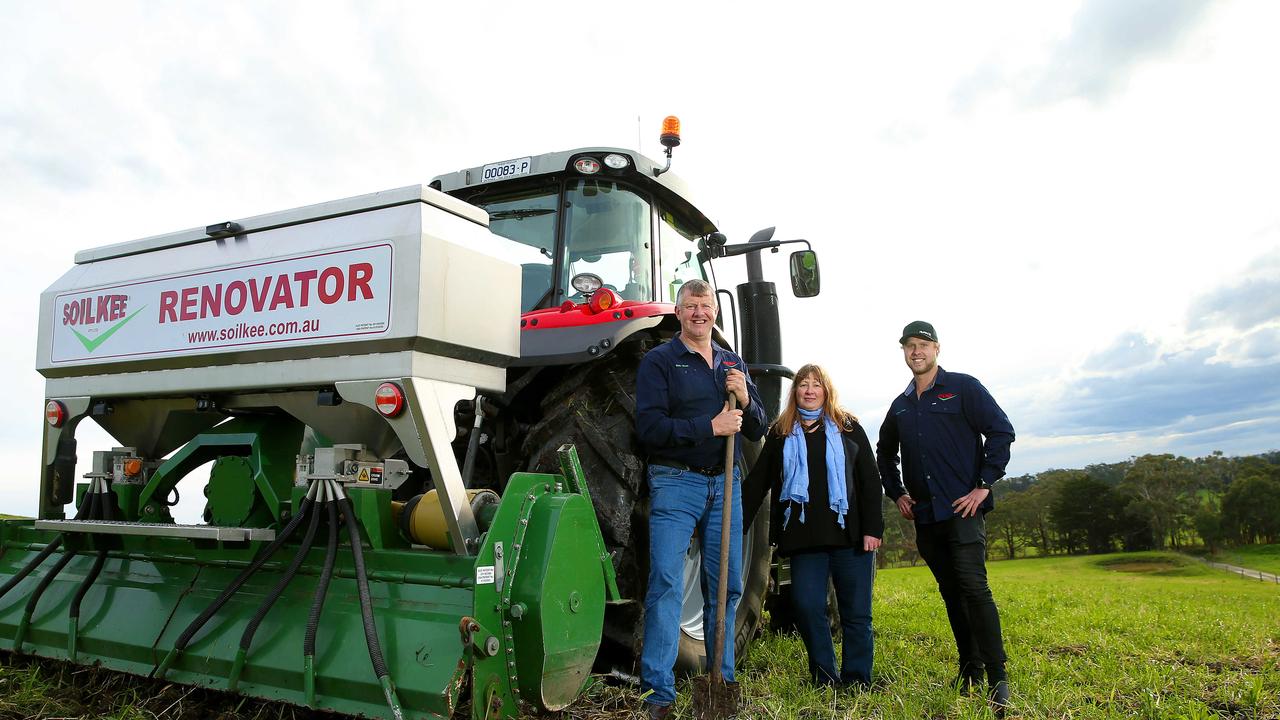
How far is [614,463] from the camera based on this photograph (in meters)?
3.50

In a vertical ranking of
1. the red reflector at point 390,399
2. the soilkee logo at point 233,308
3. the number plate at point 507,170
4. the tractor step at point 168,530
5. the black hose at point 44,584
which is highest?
the number plate at point 507,170

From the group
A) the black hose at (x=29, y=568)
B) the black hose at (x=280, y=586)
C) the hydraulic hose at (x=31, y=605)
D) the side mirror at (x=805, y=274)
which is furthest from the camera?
the side mirror at (x=805, y=274)

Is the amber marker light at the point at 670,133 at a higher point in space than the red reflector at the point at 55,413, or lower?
higher

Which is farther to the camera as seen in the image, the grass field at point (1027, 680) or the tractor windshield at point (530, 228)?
the tractor windshield at point (530, 228)

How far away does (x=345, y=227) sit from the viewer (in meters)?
3.27

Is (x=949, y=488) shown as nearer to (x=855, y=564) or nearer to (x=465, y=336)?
(x=855, y=564)

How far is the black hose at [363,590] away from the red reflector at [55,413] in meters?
1.77

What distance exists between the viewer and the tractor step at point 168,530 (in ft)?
10.1

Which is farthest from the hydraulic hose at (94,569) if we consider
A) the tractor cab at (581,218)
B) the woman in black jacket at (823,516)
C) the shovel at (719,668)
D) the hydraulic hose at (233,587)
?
the woman in black jacket at (823,516)

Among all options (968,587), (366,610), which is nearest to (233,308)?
(366,610)

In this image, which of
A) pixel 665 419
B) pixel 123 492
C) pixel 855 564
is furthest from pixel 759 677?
pixel 123 492

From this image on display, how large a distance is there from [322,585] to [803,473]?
7.28ft

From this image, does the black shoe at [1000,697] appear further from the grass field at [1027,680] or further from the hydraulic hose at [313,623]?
the hydraulic hose at [313,623]

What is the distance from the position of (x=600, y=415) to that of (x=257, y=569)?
148 centimetres
